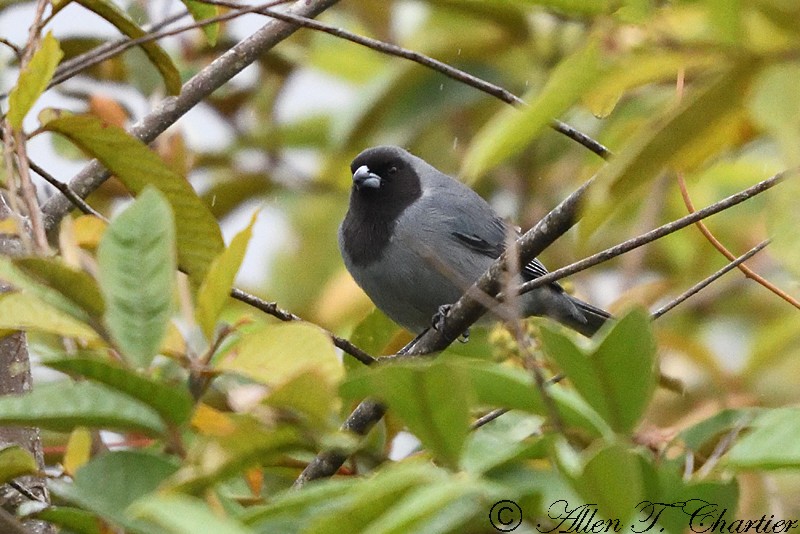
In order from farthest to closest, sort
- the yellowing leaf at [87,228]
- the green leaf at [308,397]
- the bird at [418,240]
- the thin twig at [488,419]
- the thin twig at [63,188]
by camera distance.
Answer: the bird at [418,240], the thin twig at [63,188], the yellowing leaf at [87,228], the thin twig at [488,419], the green leaf at [308,397]

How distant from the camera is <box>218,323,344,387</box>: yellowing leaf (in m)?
1.34

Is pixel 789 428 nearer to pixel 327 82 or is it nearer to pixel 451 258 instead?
pixel 451 258

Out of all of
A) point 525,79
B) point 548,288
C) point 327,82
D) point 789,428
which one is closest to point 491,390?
point 789,428

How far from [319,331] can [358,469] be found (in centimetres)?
82

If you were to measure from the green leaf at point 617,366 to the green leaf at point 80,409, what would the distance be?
0.51 m

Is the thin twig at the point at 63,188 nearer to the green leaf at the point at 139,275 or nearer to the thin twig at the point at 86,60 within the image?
the thin twig at the point at 86,60

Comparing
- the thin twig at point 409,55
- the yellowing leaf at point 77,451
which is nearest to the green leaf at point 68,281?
the yellowing leaf at point 77,451

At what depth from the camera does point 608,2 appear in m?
1.06

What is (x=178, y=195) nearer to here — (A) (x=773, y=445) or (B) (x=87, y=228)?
(B) (x=87, y=228)

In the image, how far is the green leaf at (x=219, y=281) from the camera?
138 centimetres

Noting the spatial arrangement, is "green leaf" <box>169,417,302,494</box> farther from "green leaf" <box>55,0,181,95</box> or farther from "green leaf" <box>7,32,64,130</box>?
"green leaf" <box>55,0,181,95</box>

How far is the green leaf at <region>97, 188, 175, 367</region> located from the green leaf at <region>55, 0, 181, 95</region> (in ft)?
3.31

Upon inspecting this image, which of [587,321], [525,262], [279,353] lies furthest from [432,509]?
[587,321]

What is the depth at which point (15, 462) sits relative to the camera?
1.52m
